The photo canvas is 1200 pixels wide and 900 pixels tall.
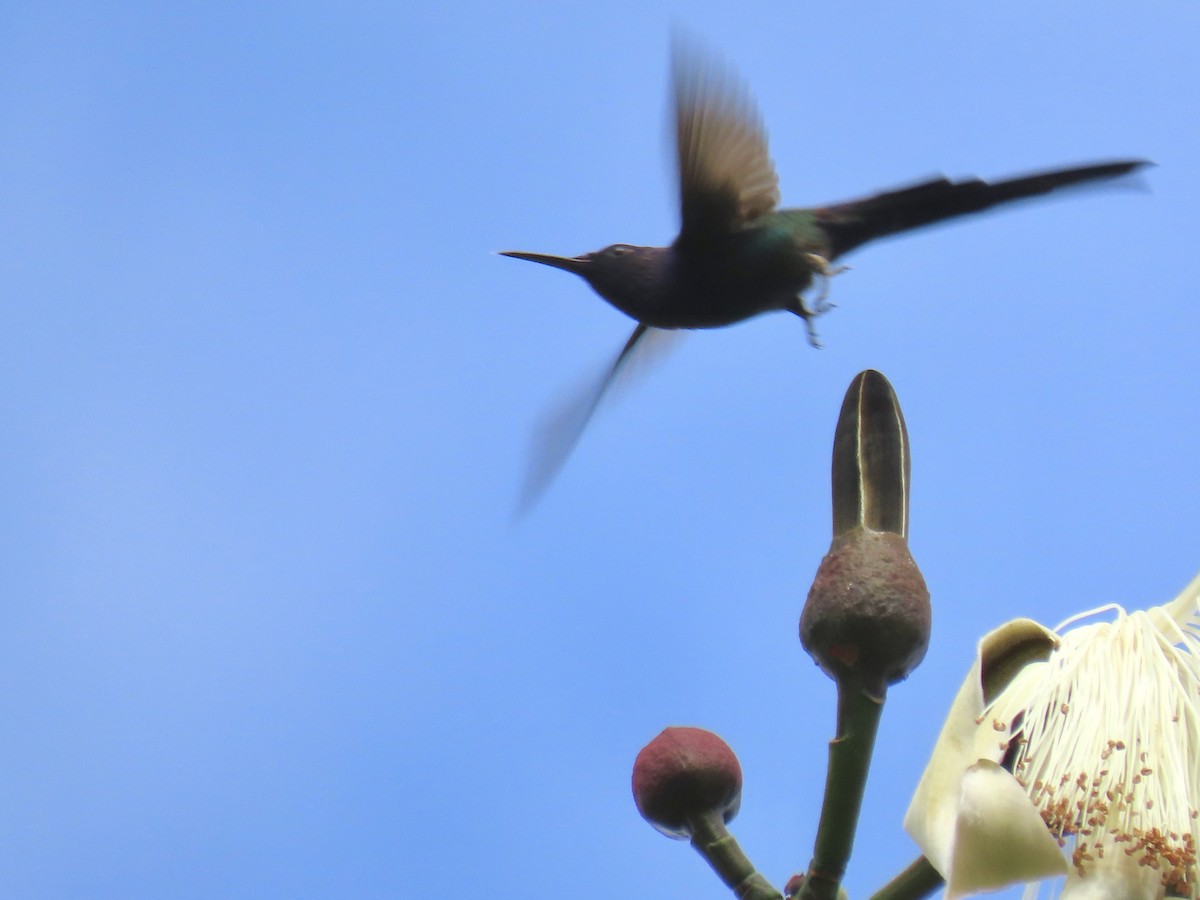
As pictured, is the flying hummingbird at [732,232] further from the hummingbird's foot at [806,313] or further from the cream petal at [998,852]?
the cream petal at [998,852]

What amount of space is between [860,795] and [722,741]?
22.0 inches

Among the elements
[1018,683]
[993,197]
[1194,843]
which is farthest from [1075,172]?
[1194,843]

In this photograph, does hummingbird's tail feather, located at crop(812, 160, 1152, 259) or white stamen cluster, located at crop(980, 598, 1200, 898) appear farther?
hummingbird's tail feather, located at crop(812, 160, 1152, 259)

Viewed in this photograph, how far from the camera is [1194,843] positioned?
2.47 metres

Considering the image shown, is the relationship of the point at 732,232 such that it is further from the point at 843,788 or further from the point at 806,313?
the point at 843,788

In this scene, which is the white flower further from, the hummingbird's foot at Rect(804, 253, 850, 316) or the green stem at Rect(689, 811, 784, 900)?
the hummingbird's foot at Rect(804, 253, 850, 316)

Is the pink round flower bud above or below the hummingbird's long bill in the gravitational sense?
below

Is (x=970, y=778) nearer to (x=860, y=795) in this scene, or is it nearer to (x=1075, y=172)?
(x=860, y=795)

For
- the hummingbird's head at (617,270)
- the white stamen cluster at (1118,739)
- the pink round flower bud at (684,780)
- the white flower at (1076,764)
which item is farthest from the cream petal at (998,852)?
the hummingbird's head at (617,270)

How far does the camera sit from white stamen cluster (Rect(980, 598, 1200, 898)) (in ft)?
8.13

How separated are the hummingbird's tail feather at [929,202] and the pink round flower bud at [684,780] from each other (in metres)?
2.18

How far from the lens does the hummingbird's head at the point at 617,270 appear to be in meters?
4.60

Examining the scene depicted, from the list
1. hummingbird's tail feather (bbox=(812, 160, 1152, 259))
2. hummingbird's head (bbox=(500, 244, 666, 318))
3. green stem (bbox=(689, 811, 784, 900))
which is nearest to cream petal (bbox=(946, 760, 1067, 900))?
green stem (bbox=(689, 811, 784, 900))

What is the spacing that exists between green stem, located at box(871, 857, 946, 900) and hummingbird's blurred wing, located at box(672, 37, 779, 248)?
2.55 metres
